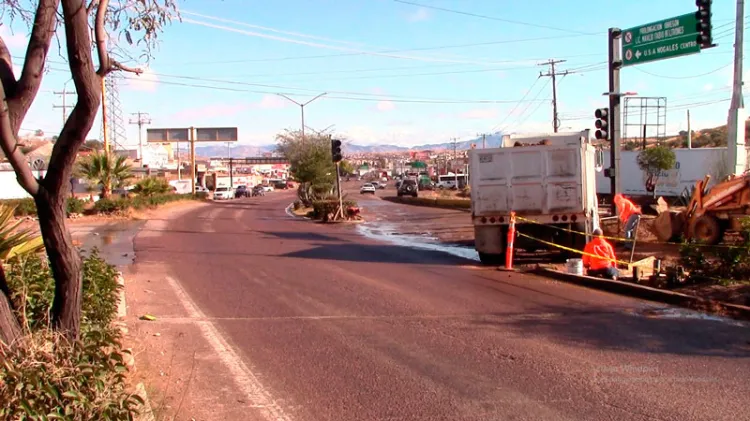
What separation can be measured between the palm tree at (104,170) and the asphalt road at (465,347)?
2487 centimetres

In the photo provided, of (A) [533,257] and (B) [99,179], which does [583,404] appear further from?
(B) [99,179]

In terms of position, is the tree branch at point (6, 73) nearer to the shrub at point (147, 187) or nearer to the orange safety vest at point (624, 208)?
the orange safety vest at point (624, 208)

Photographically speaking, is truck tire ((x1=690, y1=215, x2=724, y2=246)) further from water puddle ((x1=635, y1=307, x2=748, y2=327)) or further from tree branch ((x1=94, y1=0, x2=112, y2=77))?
tree branch ((x1=94, y1=0, x2=112, y2=77))

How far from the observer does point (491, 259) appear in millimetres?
15680

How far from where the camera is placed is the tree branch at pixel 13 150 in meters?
4.84

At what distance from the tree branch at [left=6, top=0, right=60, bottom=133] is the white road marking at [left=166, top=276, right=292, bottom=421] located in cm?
289

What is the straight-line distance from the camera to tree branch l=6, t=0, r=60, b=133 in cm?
508

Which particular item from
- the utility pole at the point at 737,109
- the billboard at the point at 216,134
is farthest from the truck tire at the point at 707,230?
the billboard at the point at 216,134

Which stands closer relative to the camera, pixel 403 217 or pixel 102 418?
pixel 102 418

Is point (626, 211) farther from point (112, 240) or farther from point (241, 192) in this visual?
point (241, 192)

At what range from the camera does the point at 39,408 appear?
13.5ft

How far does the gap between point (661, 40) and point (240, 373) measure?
626 inches

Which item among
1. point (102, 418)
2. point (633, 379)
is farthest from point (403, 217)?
point (102, 418)

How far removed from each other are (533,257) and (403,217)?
752 inches
